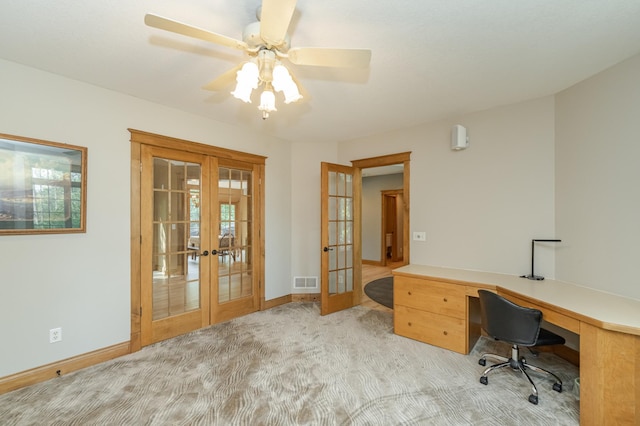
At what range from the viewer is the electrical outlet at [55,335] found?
236 cm

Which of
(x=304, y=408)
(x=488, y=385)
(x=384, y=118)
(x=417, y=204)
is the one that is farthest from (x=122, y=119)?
(x=488, y=385)

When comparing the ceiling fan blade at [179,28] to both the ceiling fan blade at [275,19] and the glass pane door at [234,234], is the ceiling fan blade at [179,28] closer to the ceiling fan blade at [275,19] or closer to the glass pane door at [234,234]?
the ceiling fan blade at [275,19]

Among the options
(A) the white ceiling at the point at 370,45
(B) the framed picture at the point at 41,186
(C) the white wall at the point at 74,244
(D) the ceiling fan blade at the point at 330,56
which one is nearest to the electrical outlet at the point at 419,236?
(A) the white ceiling at the point at 370,45

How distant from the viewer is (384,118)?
3414 mm

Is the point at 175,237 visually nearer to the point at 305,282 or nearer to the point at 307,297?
the point at 305,282

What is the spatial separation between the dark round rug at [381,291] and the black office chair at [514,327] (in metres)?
1.91

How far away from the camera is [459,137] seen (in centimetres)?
319

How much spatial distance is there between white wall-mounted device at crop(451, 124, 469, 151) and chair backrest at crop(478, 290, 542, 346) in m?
1.72

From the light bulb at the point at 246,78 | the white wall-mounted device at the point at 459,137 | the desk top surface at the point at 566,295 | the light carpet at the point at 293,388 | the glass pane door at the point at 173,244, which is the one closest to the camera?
the light bulb at the point at 246,78

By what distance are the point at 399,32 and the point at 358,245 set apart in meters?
3.01

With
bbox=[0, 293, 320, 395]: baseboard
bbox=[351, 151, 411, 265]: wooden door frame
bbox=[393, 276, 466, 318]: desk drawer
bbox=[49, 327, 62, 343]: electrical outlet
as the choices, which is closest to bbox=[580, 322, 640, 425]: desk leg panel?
bbox=[393, 276, 466, 318]: desk drawer

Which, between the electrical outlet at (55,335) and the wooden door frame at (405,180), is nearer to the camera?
the electrical outlet at (55,335)

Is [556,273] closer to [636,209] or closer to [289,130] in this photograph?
[636,209]

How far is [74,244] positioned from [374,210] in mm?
6562
